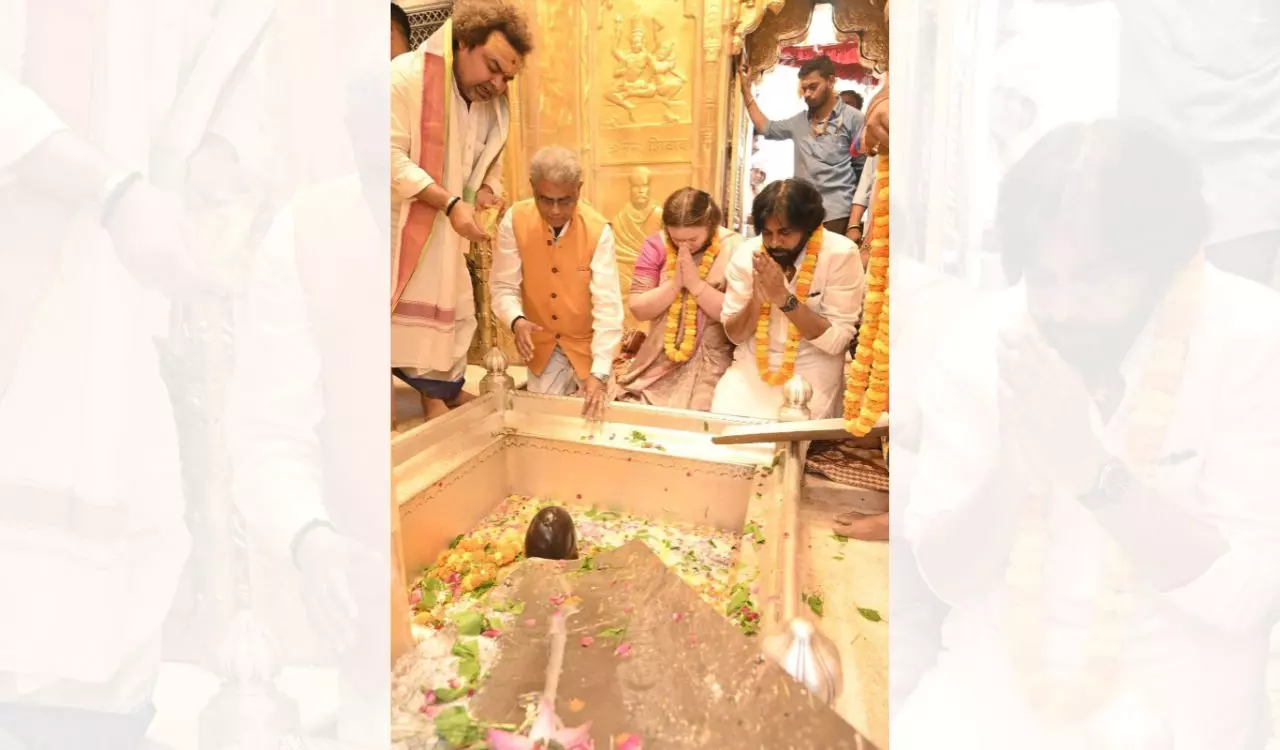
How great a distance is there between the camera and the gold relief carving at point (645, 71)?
10.4ft

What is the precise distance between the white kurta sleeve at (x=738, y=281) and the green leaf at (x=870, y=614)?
1.12 meters

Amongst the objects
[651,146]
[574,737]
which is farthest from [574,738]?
[651,146]

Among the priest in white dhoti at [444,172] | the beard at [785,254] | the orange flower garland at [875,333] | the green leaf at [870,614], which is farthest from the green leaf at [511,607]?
the beard at [785,254]

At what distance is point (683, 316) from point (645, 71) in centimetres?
172

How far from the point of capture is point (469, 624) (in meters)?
0.80
